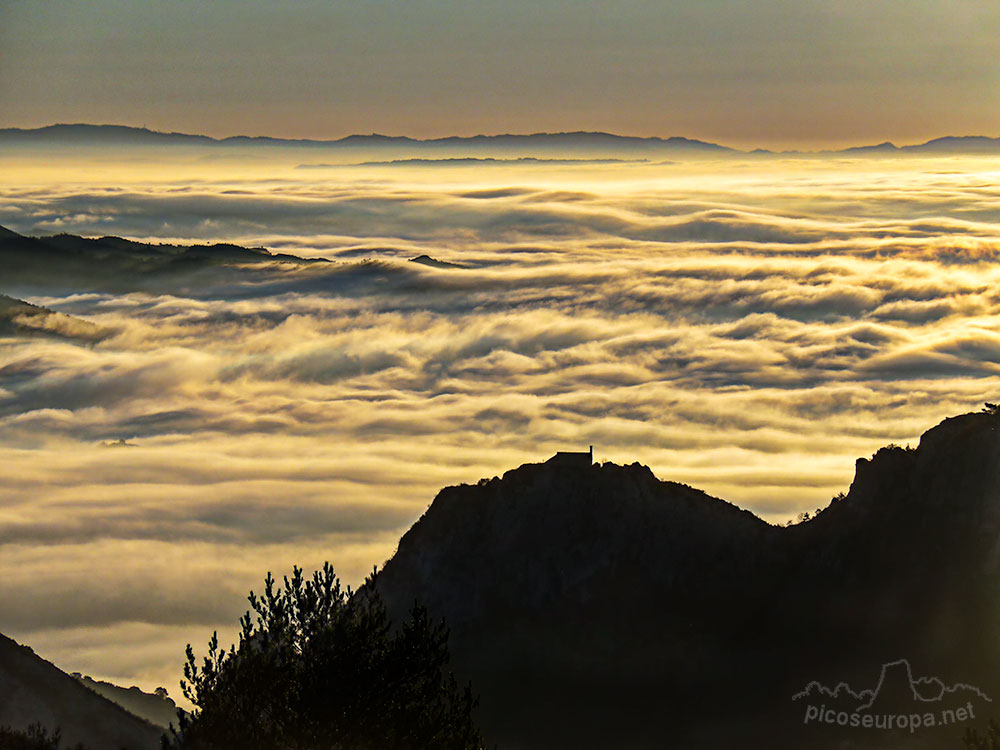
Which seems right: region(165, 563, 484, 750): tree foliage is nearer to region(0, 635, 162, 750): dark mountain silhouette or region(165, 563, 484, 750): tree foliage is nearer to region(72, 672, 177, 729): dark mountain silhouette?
region(0, 635, 162, 750): dark mountain silhouette

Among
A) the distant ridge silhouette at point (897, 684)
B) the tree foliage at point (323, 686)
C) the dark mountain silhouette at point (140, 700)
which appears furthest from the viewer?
the dark mountain silhouette at point (140, 700)

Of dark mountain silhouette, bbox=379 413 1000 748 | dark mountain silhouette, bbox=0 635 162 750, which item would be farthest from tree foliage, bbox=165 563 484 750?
dark mountain silhouette, bbox=379 413 1000 748

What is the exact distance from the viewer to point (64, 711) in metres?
72.6

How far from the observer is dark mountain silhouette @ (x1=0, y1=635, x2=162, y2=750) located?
70938 mm

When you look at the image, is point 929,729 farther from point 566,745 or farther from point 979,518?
point 566,745

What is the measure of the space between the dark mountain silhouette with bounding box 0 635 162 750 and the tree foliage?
41.7 m

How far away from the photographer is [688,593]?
109 m

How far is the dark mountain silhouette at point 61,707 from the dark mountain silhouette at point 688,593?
2967cm

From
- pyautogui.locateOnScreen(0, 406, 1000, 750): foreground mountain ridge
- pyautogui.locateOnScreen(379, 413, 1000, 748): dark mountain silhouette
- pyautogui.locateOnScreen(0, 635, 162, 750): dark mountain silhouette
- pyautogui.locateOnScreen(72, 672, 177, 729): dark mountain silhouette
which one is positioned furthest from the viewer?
pyautogui.locateOnScreen(72, 672, 177, 729): dark mountain silhouette

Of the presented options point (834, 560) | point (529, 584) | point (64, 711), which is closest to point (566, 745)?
point (529, 584)

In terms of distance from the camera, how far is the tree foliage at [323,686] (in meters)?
30.2

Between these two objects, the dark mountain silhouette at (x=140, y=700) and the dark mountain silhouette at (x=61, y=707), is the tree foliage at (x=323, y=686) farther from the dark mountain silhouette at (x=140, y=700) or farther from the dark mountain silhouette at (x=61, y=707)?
the dark mountain silhouette at (x=140, y=700)

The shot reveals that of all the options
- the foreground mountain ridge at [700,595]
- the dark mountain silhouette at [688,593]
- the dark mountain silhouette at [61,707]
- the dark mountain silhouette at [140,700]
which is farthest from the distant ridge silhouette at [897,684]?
the dark mountain silhouette at [61,707]

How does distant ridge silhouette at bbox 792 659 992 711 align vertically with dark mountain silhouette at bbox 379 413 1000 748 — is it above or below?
below
